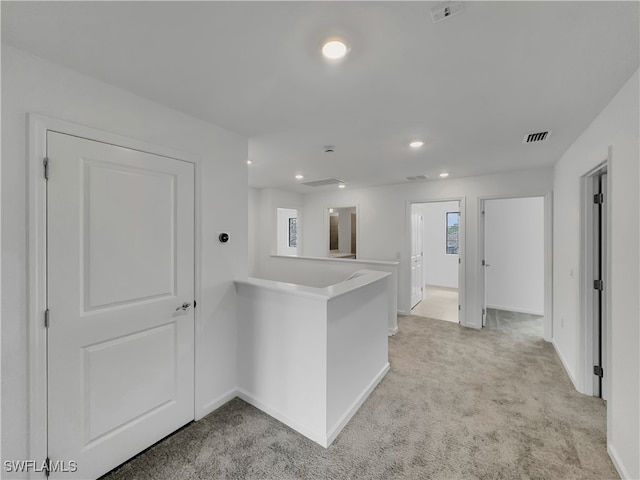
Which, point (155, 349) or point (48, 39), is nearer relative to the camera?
point (48, 39)

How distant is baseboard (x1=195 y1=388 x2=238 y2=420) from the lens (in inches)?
85.4

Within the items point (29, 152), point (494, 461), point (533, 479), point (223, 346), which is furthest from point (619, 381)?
point (29, 152)

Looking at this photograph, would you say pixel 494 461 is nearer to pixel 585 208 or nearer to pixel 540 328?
pixel 585 208

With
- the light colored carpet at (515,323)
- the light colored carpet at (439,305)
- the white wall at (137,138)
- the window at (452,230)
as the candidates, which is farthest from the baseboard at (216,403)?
the window at (452,230)

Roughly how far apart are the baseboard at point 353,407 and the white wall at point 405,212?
240 cm

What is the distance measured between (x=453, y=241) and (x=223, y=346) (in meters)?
6.71

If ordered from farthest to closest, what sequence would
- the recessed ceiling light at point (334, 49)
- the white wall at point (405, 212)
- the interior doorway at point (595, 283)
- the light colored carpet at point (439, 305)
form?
the light colored carpet at point (439, 305) → the white wall at point (405, 212) → the interior doorway at point (595, 283) → the recessed ceiling light at point (334, 49)

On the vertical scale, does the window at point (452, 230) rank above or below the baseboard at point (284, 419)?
above

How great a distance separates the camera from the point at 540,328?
4.21 meters

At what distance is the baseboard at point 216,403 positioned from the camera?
85.4 inches

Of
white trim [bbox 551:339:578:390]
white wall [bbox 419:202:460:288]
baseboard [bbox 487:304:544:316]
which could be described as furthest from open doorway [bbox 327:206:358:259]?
white trim [bbox 551:339:578:390]

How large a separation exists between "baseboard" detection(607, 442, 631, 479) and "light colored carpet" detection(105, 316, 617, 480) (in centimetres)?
4

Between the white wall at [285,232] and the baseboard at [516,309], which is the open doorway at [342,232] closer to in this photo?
the white wall at [285,232]

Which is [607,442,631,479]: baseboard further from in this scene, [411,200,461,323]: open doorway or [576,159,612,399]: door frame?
[411,200,461,323]: open doorway
